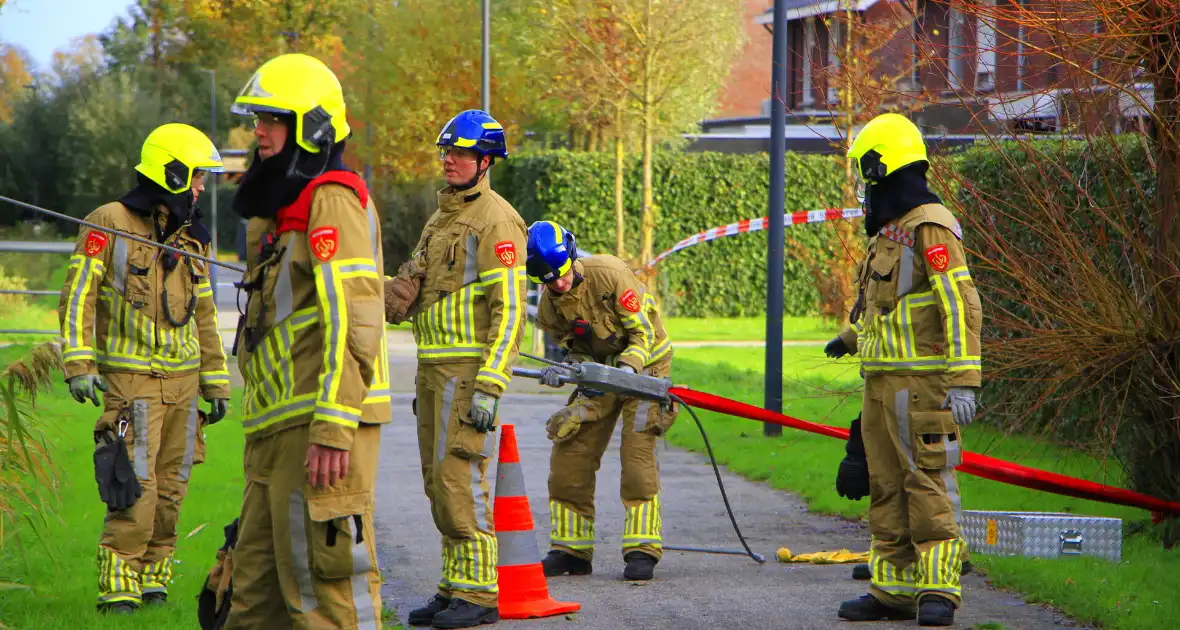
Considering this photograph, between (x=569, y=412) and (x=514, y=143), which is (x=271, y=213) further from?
(x=514, y=143)

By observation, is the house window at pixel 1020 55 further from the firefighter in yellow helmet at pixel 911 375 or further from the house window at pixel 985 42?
the firefighter in yellow helmet at pixel 911 375

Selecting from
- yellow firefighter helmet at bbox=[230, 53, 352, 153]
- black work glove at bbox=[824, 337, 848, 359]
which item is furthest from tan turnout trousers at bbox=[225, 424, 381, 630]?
black work glove at bbox=[824, 337, 848, 359]

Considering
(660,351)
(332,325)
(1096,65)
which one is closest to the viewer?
(332,325)

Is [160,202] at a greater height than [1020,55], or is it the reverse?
[1020,55]

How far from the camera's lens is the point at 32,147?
169 feet

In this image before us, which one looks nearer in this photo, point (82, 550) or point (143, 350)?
point (143, 350)

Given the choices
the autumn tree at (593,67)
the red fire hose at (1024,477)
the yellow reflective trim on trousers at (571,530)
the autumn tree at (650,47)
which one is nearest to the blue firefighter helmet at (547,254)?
the red fire hose at (1024,477)

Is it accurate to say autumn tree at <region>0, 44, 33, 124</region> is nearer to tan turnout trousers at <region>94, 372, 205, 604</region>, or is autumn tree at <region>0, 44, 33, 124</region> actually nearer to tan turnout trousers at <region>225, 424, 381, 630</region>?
tan turnout trousers at <region>94, 372, 205, 604</region>

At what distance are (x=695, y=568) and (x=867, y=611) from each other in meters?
1.46

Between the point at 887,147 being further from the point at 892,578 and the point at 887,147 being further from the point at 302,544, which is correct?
the point at 302,544

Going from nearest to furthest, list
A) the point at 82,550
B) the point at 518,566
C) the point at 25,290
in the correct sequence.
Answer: the point at 518,566
the point at 82,550
the point at 25,290

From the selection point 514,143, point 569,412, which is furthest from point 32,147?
point 569,412

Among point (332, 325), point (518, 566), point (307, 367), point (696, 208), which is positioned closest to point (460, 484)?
point (518, 566)

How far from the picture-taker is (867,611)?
642cm
